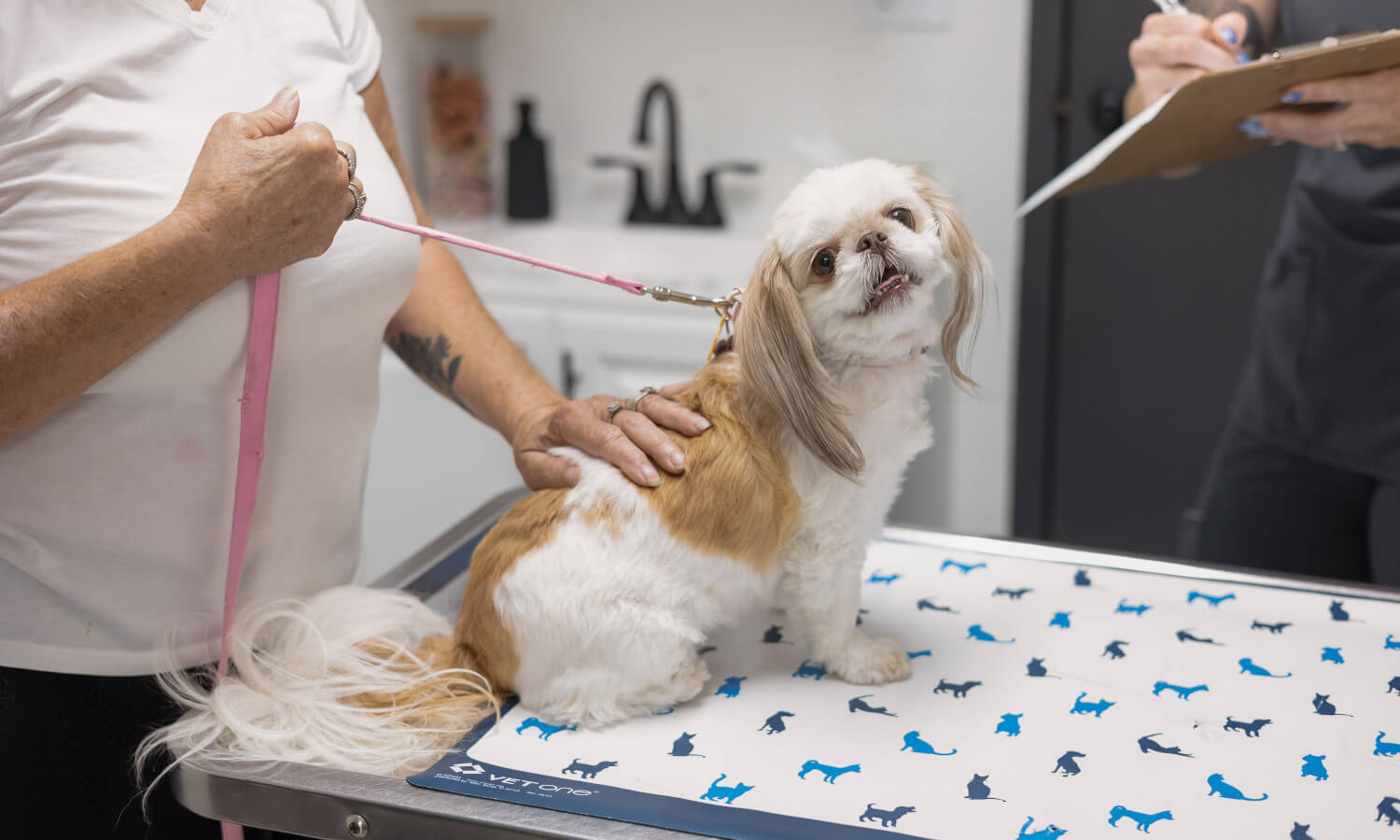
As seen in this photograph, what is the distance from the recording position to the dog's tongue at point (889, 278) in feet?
3.40

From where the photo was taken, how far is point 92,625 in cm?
102

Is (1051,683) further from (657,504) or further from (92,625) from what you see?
(92,625)

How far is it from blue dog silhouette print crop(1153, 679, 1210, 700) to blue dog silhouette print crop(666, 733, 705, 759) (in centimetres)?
47

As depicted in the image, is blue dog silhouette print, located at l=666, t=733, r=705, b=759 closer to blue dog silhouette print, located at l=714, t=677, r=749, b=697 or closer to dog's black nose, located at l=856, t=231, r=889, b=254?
blue dog silhouette print, located at l=714, t=677, r=749, b=697

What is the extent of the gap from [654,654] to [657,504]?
14cm

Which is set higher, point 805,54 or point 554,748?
point 805,54

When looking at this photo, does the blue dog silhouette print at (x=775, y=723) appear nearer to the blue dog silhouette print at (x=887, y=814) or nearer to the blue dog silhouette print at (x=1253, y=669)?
the blue dog silhouette print at (x=887, y=814)

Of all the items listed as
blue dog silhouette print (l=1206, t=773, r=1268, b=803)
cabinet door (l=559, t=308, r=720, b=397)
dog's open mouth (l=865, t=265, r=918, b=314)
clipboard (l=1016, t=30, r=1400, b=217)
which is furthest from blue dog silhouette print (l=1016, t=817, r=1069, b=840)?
cabinet door (l=559, t=308, r=720, b=397)

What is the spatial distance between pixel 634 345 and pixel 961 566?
4.07 ft

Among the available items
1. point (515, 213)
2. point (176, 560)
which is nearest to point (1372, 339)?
point (176, 560)

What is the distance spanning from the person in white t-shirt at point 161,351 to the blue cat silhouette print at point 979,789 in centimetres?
39

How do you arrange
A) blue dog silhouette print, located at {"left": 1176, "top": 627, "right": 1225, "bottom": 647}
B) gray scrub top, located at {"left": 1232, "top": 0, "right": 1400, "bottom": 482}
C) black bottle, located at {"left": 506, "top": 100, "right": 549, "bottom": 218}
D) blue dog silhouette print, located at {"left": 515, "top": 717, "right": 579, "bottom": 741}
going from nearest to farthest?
1. blue dog silhouette print, located at {"left": 515, "top": 717, "right": 579, "bottom": 741}
2. blue dog silhouette print, located at {"left": 1176, "top": 627, "right": 1225, "bottom": 647}
3. gray scrub top, located at {"left": 1232, "top": 0, "right": 1400, "bottom": 482}
4. black bottle, located at {"left": 506, "top": 100, "right": 549, "bottom": 218}

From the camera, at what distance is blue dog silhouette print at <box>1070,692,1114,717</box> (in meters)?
1.11

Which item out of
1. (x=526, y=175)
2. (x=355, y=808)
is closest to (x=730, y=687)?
(x=355, y=808)
